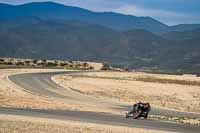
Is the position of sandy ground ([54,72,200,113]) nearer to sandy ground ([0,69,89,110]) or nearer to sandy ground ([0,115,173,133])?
sandy ground ([0,69,89,110])

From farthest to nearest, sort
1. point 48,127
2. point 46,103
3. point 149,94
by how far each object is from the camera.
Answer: point 149,94, point 46,103, point 48,127

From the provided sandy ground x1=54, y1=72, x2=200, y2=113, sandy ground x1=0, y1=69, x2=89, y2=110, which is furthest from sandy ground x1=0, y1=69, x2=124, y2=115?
sandy ground x1=54, y1=72, x2=200, y2=113

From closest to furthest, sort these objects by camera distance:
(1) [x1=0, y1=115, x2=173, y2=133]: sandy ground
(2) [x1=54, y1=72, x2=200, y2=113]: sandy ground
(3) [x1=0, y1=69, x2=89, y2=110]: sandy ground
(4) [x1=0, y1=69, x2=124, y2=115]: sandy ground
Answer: (1) [x1=0, y1=115, x2=173, y2=133]: sandy ground, (4) [x1=0, y1=69, x2=124, y2=115]: sandy ground, (3) [x1=0, y1=69, x2=89, y2=110]: sandy ground, (2) [x1=54, y1=72, x2=200, y2=113]: sandy ground

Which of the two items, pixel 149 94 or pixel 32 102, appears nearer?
pixel 32 102

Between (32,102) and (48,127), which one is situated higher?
(48,127)

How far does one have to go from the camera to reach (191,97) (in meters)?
68.8

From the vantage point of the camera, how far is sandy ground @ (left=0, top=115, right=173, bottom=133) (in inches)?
1066

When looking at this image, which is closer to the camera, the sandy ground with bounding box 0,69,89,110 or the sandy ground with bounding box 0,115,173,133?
the sandy ground with bounding box 0,115,173,133

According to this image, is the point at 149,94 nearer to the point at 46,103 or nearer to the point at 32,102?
the point at 46,103

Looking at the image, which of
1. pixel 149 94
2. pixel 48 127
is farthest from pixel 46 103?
pixel 149 94

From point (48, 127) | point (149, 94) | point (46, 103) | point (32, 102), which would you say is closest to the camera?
point (48, 127)

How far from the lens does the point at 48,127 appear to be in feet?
93.8

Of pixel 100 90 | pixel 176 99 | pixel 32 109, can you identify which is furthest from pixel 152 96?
pixel 32 109

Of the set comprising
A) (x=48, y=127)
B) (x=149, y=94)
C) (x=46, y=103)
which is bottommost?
(x=149, y=94)
